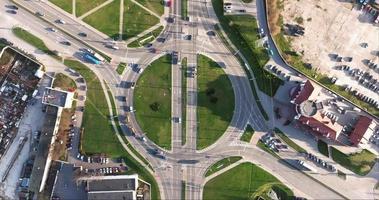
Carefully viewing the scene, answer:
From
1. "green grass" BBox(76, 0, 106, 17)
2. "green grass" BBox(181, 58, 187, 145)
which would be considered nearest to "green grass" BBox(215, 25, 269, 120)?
"green grass" BBox(181, 58, 187, 145)

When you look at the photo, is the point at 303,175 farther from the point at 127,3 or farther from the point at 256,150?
the point at 127,3

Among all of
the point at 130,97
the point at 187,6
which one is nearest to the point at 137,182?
the point at 130,97

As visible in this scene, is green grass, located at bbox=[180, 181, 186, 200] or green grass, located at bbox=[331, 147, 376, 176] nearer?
green grass, located at bbox=[331, 147, 376, 176]

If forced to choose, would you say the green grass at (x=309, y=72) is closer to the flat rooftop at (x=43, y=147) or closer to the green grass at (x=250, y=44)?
the green grass at (x=250, y=44)

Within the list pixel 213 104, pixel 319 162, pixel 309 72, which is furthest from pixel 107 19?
pixel 319 162

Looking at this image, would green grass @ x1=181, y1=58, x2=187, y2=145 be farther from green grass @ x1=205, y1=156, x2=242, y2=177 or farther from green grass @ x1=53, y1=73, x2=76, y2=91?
green grass @ x1=53, y1=73, x2=76, y2=91

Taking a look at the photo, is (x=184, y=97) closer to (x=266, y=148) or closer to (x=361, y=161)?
(x=266, y=148)

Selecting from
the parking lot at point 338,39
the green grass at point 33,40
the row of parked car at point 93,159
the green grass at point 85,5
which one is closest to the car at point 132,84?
the row of parked car at point 93,159
